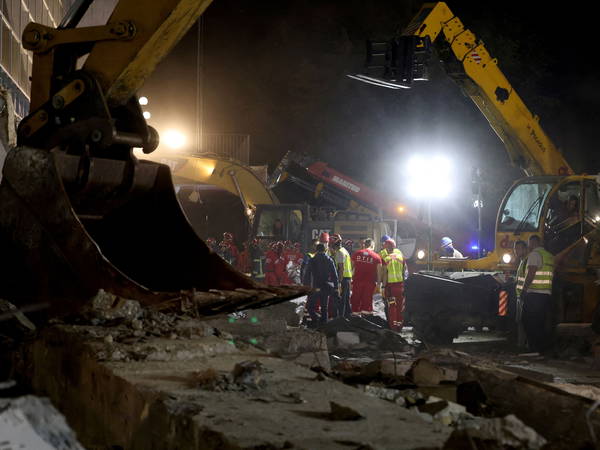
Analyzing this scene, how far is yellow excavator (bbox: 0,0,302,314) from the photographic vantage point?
532 cm

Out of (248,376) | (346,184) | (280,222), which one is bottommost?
(248,376)

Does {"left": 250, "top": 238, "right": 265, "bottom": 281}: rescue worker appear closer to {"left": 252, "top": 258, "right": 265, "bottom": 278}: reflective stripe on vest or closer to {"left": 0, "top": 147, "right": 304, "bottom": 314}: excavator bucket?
{"left": 252, "top": 258, "right": 265, "bottom": 278}: reflective stripe on vest

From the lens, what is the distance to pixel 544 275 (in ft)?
37.9

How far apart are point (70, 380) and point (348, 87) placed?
3353 centimetres

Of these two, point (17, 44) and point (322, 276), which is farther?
point (17, 44)

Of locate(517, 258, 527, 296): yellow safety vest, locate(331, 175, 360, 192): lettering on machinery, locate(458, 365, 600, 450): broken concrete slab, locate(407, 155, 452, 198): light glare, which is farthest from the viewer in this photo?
locate(331, 175, 360, 192): lettering on machinery

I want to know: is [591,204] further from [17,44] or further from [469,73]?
[17,44]

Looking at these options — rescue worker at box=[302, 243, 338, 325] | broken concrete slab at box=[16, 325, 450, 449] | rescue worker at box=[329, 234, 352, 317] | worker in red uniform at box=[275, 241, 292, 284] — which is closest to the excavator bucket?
broken concrete slab at box=[16, 325, 450, 449]

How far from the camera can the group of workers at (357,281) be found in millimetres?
13734

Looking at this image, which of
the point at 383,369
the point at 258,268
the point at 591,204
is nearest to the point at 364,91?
the point at 258,268

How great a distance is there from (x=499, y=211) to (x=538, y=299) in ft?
9.01

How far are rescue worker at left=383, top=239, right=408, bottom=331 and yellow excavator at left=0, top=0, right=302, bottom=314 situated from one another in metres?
7.80

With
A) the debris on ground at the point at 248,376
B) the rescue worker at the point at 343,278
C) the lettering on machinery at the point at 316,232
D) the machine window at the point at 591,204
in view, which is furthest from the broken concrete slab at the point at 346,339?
the lettering on machinery at the point at 316,232

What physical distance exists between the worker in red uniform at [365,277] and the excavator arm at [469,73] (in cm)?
305
